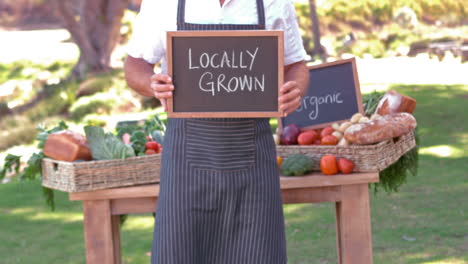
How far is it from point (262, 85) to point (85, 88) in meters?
12.5

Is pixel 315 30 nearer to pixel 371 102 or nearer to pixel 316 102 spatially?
pixel 371 102

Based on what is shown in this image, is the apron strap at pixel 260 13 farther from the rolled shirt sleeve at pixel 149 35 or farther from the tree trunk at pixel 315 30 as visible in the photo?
the tree trunk at pixel 315 30

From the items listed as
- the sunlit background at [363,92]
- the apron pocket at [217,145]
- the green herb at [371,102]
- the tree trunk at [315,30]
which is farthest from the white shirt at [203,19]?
the tree trunk at [315,30]

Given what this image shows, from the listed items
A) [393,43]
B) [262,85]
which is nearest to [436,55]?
[393,43]

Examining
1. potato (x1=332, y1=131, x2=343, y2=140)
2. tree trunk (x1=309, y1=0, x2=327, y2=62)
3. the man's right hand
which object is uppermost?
tree trunk (x1=309, y1=0, x2=327, y2=62)

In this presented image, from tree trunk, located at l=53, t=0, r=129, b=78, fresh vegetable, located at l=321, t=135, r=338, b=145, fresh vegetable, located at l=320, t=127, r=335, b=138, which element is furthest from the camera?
tree trunk, located at l=53, t=0, r=129, b=78

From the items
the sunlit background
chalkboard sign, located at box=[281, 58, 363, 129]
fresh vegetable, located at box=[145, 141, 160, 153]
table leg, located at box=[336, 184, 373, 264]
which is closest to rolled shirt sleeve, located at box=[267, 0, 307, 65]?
table leg, located at box=[336, 184, 373, 264]

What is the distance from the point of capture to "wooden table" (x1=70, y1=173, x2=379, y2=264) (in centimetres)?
328

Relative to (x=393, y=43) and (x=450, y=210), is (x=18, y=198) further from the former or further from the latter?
(x=393, y=43)

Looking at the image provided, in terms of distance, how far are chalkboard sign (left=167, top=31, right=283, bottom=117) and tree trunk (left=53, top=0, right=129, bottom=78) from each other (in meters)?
13.4

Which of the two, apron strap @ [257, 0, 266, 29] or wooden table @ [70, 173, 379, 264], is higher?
apron strap @ [257, 0, 266, 29]

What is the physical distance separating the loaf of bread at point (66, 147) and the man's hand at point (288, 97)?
139 cm

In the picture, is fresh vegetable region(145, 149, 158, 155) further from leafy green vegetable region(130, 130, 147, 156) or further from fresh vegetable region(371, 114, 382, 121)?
fresh vegetable region(371, 114, 382, 121)

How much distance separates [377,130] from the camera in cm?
336
